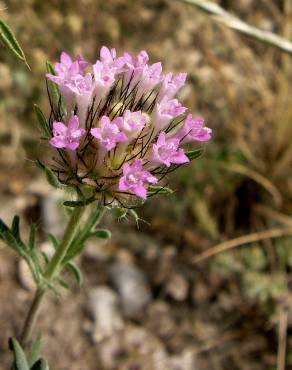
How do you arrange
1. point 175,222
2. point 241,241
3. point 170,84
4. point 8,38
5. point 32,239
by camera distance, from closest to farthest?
point 8,38 < point 170,84 < point 32,239 < point 241,241 < point 175,222

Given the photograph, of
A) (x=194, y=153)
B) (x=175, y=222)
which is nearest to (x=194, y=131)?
(x=194, y=153)

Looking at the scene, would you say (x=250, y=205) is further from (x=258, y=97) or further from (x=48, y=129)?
(x=48, y=129)

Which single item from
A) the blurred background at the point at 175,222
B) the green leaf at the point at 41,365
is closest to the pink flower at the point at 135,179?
the green leaf at the point at 41,365

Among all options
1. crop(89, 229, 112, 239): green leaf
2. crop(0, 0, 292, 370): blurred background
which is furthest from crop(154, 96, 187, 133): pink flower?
crop(0, 0, 292, 370): blurred background

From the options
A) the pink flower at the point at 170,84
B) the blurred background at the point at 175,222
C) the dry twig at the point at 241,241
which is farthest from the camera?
the dry twig at the point at 241,241

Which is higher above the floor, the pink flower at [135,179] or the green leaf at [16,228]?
the green leaf at [16,228]

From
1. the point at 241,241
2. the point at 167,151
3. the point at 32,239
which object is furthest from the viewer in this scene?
the point at 241,241

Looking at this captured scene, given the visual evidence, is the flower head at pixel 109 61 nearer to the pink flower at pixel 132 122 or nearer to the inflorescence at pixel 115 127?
the inflorescence at pixel 115 127

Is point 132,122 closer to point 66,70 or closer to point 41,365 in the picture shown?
point 66,70
